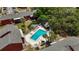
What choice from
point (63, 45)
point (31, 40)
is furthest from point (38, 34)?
point (63, 45)

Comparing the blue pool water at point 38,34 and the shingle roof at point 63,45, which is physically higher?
the blue pool water at point 38,34

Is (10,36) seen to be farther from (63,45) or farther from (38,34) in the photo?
(63,45)

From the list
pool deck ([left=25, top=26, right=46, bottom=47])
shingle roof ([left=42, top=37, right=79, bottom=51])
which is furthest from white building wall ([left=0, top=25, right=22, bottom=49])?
shingle roof ([left=42, top=37, right=79, bottom=51])

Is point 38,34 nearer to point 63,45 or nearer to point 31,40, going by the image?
point 31,40

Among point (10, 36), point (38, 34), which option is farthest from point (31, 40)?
point (10, 36)

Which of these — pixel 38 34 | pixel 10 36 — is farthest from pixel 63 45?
pixel 10 36

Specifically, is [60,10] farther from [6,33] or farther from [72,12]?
[6,33]

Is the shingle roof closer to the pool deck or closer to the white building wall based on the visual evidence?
the pool deck

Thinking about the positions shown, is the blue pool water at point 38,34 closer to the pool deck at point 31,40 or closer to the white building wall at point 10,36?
the pool deck at point 31,40

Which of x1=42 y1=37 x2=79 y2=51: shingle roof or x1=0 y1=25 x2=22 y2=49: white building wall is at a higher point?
x1=0 y1=25 x2=22 y2=49: white building wall

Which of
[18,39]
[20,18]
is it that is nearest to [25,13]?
[20,18]

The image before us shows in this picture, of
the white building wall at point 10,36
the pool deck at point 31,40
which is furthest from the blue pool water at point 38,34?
the white building wall at point 10,36
